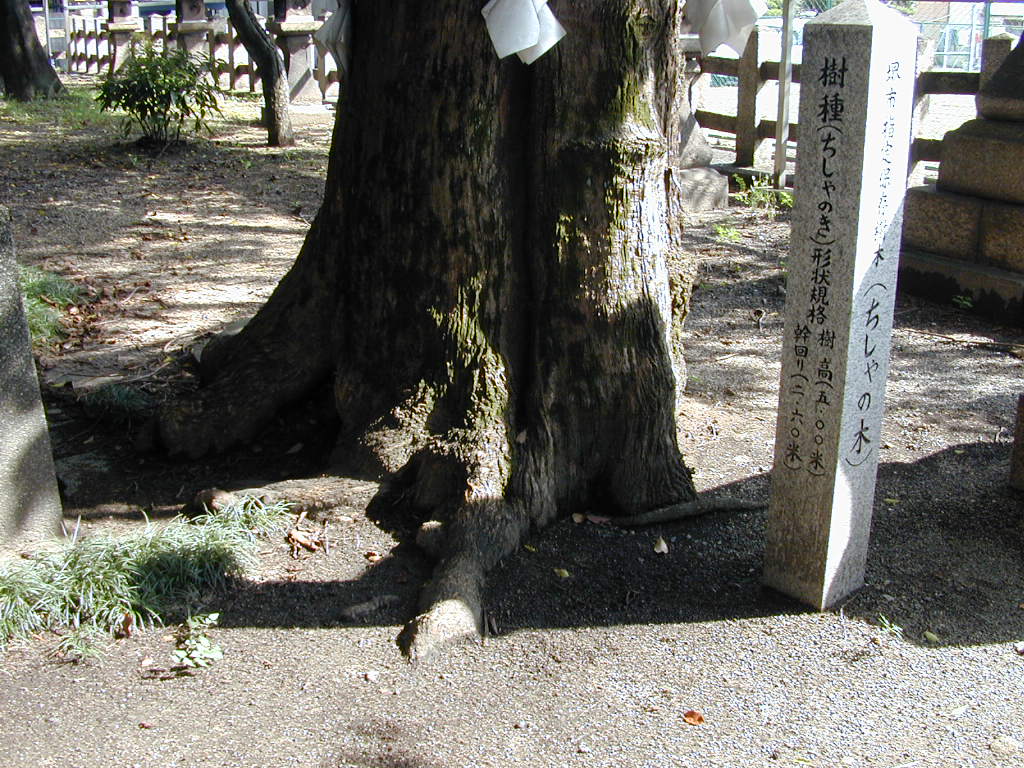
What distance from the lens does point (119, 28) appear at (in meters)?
24.6

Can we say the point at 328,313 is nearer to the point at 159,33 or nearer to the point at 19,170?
the point at 19,170

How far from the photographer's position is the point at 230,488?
4.59 m

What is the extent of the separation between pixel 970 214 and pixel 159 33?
66.1 feet

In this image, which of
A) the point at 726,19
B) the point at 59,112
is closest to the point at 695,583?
the point at 726,19

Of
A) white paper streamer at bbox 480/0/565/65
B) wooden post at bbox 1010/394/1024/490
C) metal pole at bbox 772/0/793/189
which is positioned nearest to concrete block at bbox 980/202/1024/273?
wooden post at bbox 1010/394/1024/490

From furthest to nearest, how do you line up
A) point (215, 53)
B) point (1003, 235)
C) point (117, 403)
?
point (215, 53)
point (1003, 235)
point (117, 403)

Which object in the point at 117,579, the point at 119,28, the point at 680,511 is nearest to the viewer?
the point at 117,579

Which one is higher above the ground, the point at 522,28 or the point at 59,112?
the point at 522,28

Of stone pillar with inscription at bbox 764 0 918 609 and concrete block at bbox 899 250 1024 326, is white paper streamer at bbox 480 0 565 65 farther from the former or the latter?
concrete block at bbox 899 250 1024 326

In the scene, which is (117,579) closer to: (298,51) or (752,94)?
(752,94)

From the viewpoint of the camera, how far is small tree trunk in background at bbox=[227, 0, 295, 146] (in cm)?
1191

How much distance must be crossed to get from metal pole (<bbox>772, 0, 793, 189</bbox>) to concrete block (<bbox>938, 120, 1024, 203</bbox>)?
3.26 metres

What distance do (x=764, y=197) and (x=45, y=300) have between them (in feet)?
22.8

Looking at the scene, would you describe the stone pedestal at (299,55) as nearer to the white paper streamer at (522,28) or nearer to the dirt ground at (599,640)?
the dirt ground at (599,640)
